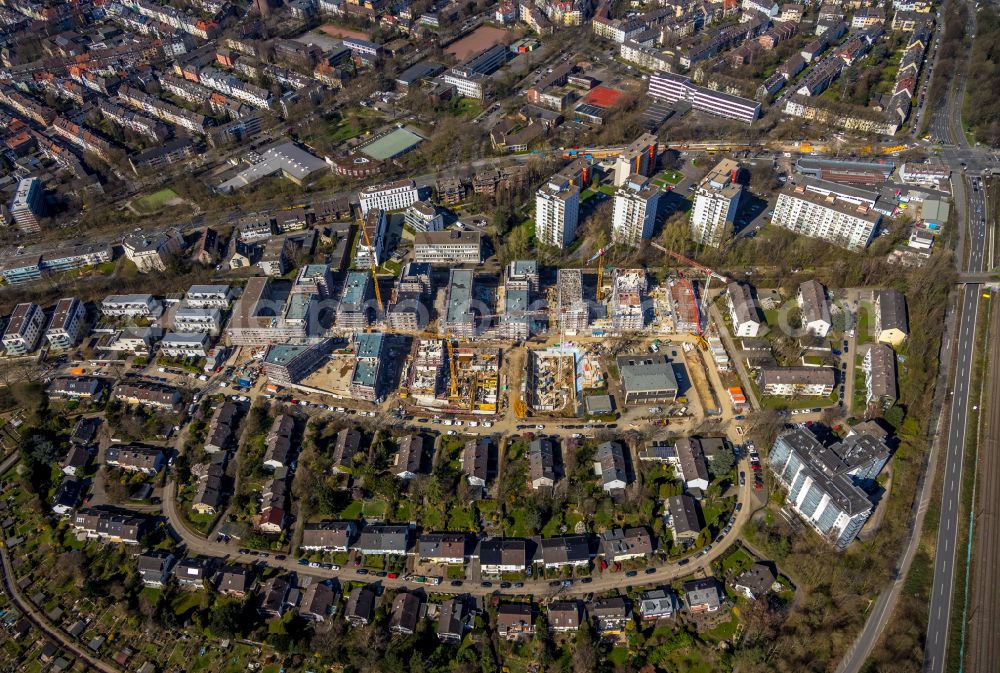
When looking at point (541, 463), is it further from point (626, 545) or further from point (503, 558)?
point (626, 545)

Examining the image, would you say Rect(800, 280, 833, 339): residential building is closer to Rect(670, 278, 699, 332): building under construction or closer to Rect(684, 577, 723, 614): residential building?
Rect(670, 278, 699, 332): building under construction

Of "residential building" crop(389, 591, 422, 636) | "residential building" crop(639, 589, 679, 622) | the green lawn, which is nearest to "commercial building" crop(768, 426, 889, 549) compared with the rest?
"residential building" crop(639, 589, 679, 622)

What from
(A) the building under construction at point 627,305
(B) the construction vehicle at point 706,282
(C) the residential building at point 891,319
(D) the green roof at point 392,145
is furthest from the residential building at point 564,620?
(D) the green roof at point 392,145

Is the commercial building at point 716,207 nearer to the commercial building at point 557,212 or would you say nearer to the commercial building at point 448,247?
the commercial building at point 557,212

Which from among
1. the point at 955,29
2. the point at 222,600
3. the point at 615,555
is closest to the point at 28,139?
the point at 222,600

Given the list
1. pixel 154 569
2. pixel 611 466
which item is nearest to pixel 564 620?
pixel 611 466

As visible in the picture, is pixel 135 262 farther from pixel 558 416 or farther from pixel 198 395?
pixel 558 416
